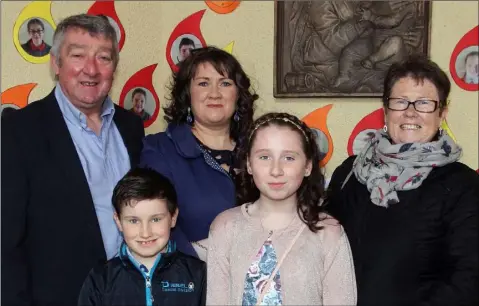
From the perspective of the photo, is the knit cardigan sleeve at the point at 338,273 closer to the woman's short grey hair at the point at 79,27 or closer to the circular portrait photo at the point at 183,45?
the woman's short grey hair at the point at 79,27

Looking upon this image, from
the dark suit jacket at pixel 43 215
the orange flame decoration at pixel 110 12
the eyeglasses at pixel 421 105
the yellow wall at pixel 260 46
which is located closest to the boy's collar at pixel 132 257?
the dark suit jacket at pixel 43 215

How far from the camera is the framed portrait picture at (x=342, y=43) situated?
2.96 meters

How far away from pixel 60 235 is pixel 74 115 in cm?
46

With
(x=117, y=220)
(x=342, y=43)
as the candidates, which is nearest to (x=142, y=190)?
(x=117, y=220)

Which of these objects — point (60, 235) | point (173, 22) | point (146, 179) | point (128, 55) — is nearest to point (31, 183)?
point (60, 235)

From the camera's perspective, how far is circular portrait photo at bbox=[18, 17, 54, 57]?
8.48 ft

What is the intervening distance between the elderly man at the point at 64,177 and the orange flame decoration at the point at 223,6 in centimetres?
114

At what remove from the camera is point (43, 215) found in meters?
1.96

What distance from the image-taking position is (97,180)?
2.09 metres

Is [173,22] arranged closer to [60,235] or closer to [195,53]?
[195,53]

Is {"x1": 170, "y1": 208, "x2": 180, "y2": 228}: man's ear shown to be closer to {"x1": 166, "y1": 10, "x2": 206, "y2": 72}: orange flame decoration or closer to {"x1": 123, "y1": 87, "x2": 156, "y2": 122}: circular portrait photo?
{"x1": 123, "y1": 87, "x2": 156, "y2": 122}: circular portrait photo

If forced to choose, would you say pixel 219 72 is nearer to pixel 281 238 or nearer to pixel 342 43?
pixel 281 238

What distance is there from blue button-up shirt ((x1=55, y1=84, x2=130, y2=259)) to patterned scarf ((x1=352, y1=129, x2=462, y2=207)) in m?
0.96

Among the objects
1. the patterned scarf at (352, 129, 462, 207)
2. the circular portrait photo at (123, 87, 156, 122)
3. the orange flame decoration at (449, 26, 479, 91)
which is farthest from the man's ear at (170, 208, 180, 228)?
the orange flame decoration at (449, 26, 479, 91)
